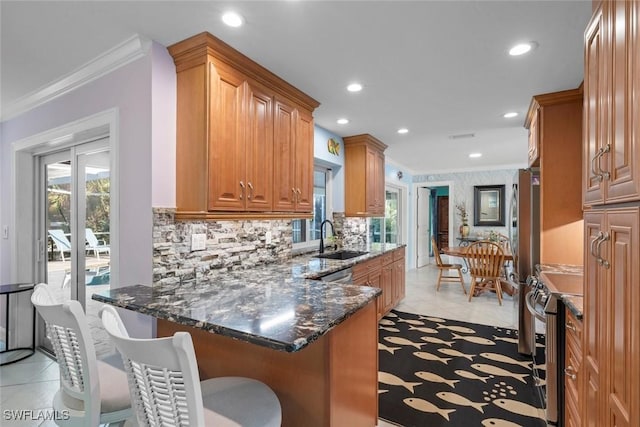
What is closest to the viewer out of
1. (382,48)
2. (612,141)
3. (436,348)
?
(612,141)

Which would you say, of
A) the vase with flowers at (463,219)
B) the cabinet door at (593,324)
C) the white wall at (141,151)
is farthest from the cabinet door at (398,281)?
the vase with flowers at (463,219)

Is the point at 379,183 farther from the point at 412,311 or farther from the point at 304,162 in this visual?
the point at 304,162

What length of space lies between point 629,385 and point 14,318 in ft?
15.3

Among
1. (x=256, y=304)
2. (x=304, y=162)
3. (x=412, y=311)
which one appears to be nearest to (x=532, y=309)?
(x=256, y=304)

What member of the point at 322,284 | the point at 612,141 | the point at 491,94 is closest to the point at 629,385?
the point at 612,141

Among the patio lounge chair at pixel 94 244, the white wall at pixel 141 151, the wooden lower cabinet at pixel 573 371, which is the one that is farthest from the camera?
the patio lounge chair at pixel 94 244

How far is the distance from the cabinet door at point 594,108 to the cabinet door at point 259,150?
6.21 feet

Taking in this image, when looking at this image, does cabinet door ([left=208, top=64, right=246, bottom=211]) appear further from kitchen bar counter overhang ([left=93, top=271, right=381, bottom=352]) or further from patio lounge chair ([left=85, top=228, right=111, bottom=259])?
patio lounge chair ([left=85, top=228, right=111, bottom=259])

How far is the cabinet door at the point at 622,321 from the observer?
82cm

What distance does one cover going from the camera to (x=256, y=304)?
5.25ft

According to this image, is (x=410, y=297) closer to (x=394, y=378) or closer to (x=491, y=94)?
(x=394, y=378)

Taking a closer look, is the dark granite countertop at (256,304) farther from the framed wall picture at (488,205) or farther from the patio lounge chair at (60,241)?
the framed wall picture at (488,205)

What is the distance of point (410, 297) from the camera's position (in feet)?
16.8

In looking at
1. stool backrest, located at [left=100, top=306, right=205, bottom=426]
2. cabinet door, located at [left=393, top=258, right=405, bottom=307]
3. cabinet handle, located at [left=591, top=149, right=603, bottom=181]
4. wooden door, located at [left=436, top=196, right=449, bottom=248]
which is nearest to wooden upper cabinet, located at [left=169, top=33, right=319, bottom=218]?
stool backrest, located at [left=100, top=306, right=205, bottom=426]
